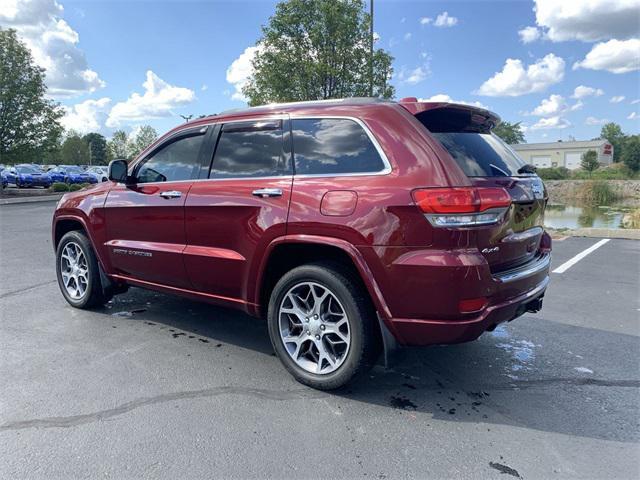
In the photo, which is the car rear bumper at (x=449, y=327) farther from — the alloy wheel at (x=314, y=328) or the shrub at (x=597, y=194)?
the shrub at (x=597, y=194)

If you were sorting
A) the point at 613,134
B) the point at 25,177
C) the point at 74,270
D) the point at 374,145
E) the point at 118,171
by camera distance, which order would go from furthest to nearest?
the point at 613,134, the point at 25,177, the point at 74,270, the point at 118,171, the point at 374,145

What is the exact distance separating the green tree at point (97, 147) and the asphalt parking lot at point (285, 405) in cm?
9750

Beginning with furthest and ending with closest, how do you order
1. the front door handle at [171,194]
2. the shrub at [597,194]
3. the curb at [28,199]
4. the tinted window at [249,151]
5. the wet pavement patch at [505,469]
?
the shrub at [597,194], the curb at [28,199], the front door handle at [171,194], the tinted window at [249,151], the wet pavement patch at [505,469]

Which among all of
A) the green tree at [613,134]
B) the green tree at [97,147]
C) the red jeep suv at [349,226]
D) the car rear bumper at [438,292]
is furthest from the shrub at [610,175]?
the green tree at [97,147]

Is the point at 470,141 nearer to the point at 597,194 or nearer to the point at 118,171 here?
the point at 118,171

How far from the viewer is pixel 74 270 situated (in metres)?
5.21

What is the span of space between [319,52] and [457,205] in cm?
1335

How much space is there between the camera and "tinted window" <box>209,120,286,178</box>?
144 inches

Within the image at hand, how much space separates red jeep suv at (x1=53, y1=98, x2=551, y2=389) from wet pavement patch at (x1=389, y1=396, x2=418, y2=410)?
33 cm

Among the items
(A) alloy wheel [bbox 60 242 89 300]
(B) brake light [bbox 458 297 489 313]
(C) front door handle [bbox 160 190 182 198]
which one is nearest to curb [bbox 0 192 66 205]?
(A) alloy wheel [bbox 60 242 89 300]

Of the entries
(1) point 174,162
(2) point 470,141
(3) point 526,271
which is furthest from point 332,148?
(1) point 174,162

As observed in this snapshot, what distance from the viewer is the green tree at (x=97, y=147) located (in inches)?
3711

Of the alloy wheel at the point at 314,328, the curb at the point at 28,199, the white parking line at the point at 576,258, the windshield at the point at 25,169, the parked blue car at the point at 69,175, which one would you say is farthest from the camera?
the parked blue car at the point at 69,175

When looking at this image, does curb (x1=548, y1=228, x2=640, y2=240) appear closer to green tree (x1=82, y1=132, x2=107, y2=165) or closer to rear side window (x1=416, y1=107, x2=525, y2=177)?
rear side window (x1=416, y1=107, x2=525, y2=177)
